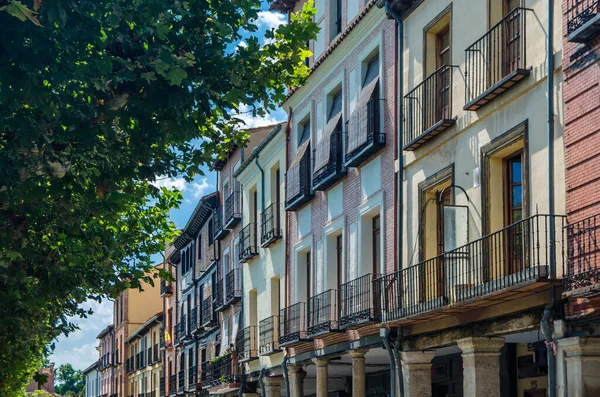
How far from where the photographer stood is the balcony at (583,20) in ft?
45.4

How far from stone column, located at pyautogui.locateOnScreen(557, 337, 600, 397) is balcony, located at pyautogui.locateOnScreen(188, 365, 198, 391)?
29.7 meters

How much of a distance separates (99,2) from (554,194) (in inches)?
274

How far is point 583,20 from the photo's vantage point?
14227 millimetres

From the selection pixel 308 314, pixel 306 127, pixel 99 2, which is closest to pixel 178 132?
pixel 99 2

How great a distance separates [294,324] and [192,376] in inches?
728

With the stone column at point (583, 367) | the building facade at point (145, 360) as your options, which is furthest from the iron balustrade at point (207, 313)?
the stone column at point (583, 367)

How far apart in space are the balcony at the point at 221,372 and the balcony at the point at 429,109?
1571 cm

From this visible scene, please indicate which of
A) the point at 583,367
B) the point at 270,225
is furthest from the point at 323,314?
the point at 583,367

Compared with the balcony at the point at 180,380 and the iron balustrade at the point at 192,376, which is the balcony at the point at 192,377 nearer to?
the iron balustrade at the point at 192,376

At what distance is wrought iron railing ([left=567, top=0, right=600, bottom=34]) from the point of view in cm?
1392

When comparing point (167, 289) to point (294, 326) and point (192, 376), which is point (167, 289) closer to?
point (192, 376)

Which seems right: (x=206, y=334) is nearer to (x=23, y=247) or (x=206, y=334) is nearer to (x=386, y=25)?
(x=386, y=25)

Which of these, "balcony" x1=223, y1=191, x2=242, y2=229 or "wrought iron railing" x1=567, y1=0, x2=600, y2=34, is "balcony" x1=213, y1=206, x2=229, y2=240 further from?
"wrought iron railing" x1=567, y1=0, x2=600, y2=34

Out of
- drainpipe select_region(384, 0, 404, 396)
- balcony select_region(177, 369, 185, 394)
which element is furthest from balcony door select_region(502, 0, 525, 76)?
balcony select_region(177, 369, 185, 394)
